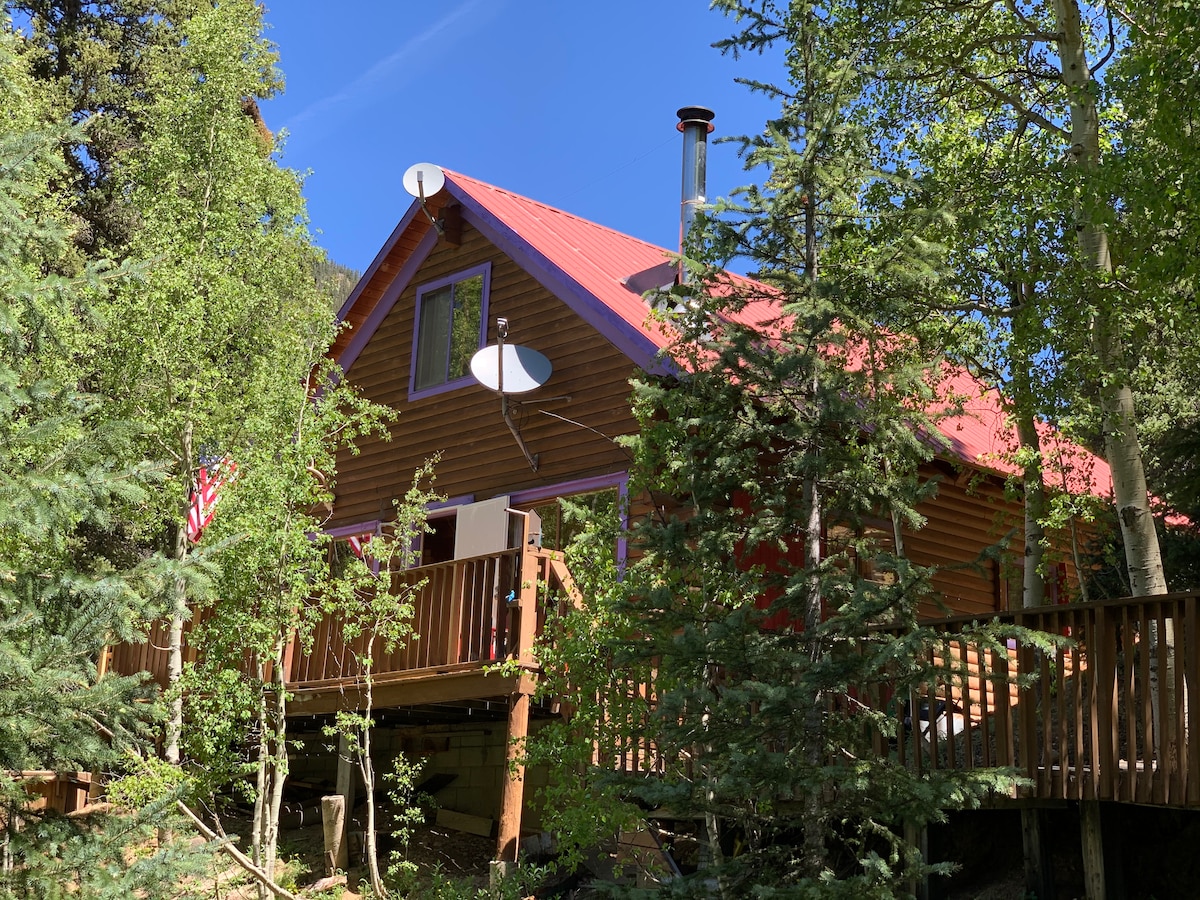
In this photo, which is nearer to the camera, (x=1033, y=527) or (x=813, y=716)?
(x=813, y=716)

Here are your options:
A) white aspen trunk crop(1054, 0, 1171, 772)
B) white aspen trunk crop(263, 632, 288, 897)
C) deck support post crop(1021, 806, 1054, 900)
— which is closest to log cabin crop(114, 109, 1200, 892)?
deck support post crop(1021, 806, 1054, 900)

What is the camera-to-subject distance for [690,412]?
8641 mm

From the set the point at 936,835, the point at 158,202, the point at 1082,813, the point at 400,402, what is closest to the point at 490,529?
the point at 400,402

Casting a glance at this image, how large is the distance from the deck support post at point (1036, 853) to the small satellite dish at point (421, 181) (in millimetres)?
9958

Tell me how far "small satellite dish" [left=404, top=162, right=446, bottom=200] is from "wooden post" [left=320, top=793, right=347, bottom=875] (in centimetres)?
723

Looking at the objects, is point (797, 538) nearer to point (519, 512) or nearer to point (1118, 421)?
point (1118, 421)

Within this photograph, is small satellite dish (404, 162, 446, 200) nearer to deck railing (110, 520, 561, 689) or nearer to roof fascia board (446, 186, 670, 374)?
roof fascia board (446, 186, 670, 374)

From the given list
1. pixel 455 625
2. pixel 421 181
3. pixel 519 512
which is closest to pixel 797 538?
pixel 455 625

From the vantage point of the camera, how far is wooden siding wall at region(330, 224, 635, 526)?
14.7 meters

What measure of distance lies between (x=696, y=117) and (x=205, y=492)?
773 cm

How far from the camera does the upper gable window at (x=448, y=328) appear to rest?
16453mm

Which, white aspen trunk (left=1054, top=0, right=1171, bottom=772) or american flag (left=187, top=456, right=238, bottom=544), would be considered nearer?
white aspen trunk (left=1054, top=0, right=1171, bottom=772)

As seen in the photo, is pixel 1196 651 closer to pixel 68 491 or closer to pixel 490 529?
pixel 68 491

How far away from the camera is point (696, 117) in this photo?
16.9 meters
